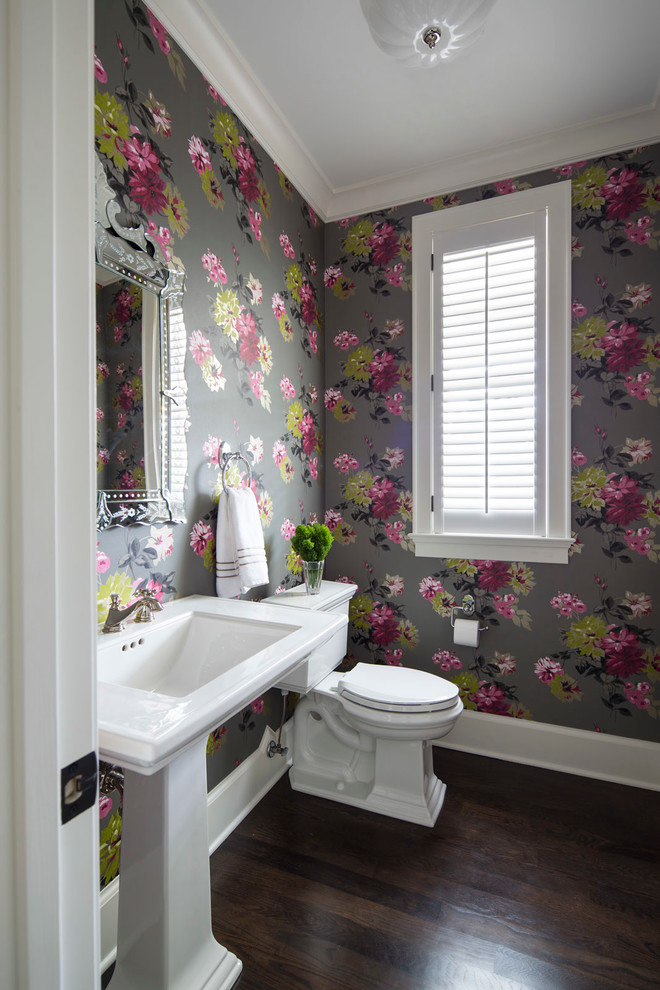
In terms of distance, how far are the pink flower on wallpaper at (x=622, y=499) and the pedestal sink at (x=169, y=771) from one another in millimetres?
1466

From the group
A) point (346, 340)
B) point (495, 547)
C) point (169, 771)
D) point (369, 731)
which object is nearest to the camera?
point (169, 771)

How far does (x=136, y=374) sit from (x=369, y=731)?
4.84 ft

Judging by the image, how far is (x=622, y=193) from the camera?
2.19m

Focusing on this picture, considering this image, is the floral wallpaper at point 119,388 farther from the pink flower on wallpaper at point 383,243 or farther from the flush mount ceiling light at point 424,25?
the pink flower on wallpaper at point 383,243

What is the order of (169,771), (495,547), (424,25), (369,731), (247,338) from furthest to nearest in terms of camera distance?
(495,547)
(247,338)
(369,731)
(424,25)
(169,771)

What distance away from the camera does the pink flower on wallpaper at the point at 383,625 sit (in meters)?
2.60

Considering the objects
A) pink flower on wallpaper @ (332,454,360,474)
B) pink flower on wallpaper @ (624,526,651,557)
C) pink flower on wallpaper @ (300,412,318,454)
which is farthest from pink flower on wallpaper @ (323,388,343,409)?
pink flower on wallpaper @ (624,526,651,557)

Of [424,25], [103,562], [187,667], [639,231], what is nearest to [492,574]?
[187,667]

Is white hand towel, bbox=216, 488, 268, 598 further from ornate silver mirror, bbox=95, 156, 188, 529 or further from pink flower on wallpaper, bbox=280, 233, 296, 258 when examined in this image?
pink flower on wallpaper, bbox=280, 233, 296, 258

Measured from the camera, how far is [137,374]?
1.51 metres

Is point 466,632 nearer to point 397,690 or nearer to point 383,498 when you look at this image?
point 397,690

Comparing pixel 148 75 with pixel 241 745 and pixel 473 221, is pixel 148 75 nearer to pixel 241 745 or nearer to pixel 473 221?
pixel 473 221

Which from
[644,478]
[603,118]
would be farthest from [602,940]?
[603,118]

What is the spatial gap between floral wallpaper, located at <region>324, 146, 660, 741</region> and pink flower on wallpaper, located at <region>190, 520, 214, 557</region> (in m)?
1.02
